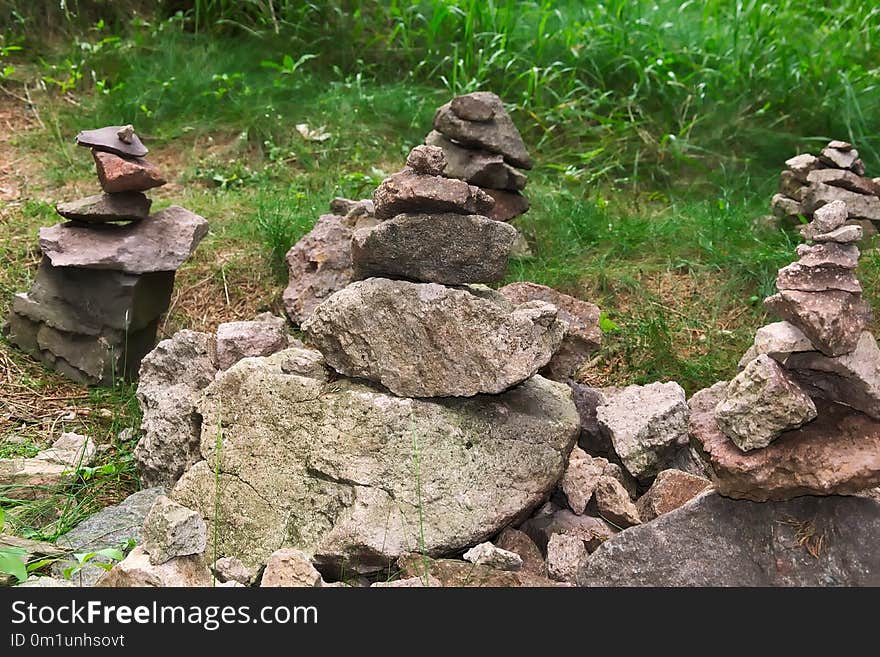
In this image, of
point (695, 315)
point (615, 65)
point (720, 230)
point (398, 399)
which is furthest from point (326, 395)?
point (615, 65)

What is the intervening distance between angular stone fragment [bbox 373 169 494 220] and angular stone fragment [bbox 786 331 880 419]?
122 centimetres

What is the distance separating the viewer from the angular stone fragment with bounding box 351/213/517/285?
3598 mm

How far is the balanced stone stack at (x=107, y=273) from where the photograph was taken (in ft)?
14.7

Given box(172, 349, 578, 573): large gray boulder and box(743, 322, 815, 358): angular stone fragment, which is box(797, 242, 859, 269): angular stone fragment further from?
box(172, 349, 578, 573): large gray boulder

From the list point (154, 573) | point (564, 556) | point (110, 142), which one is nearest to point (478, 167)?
point (110, 142)

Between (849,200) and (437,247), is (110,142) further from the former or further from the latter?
(849,200)

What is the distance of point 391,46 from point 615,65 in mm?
1642

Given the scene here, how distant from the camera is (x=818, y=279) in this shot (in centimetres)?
286

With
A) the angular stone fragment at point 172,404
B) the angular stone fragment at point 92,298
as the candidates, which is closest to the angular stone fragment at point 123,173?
the angular stone fragment at point 92,298

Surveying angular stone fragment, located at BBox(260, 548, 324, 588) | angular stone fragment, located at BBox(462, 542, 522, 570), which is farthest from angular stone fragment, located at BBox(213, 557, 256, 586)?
angular stone fragment, located at BBox(462, 542, 522, 570)

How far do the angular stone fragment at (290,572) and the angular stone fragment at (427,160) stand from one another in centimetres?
140

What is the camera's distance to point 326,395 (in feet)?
11.9

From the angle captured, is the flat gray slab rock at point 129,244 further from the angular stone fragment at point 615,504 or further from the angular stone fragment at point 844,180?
the angular stone fragment at point 844,180
